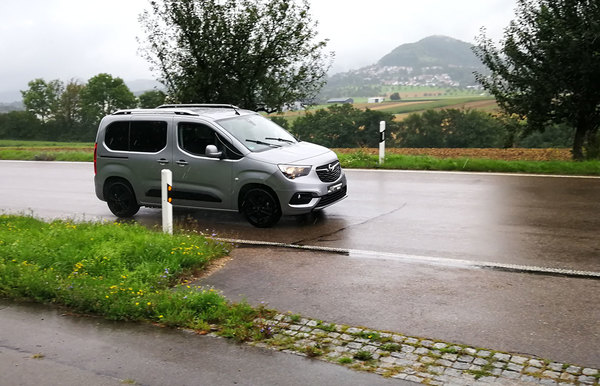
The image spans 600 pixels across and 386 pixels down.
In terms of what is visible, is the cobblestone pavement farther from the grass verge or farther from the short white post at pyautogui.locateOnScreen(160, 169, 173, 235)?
the short white post at pyautogui.locateOnScreen(160, 169, 173, 235)

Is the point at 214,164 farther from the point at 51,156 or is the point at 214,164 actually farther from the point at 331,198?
the point at 51,156

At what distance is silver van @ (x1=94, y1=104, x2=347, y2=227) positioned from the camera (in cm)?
960

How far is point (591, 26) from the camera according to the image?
49.3 ft

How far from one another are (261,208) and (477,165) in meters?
7.75

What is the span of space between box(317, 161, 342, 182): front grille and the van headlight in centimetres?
30

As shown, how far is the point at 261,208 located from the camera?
32.1 ft

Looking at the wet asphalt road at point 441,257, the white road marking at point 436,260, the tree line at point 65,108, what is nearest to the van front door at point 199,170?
the wet asphalt road at point 441,257

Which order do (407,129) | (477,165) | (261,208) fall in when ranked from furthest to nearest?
(407,129)
(477,165)
(261,208)

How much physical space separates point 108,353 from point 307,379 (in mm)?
1759

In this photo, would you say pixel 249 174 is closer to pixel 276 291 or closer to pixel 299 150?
pixel 299 150

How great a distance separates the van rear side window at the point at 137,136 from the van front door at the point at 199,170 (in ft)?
1.21

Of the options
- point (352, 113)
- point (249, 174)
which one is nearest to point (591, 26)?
A: point (249, 174)

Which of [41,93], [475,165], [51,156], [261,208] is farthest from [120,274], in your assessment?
[41,93]

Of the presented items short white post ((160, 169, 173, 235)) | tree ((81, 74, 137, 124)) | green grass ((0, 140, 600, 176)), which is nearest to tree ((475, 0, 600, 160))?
green grass ((0, 140, 600, 176))
